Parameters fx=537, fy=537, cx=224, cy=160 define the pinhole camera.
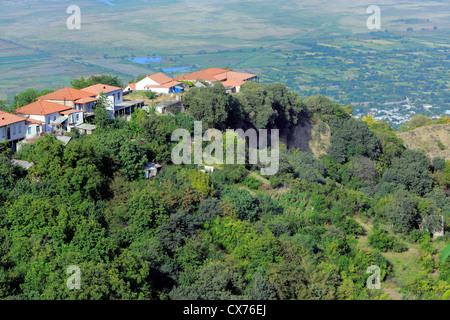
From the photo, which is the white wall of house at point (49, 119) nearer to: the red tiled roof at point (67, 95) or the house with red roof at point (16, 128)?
the house with red roof at point (16, 128)

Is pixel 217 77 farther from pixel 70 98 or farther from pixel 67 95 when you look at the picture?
pixel 70 98

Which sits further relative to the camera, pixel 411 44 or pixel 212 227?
pixel 411 44

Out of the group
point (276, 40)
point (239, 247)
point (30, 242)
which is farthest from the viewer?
point (276, 40)

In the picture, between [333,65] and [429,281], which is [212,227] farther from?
[333,65]

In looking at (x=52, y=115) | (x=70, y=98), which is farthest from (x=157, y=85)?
(x=52, y=115)

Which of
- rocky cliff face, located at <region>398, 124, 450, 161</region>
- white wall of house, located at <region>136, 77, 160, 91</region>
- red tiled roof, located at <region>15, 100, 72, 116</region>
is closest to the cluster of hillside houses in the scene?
red tiled roof, located at <region>15, 100, 72, 116</region>

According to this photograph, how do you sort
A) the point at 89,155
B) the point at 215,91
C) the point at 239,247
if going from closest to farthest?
the point at 239,247 → the point at 89,155 → the point at 215,91
